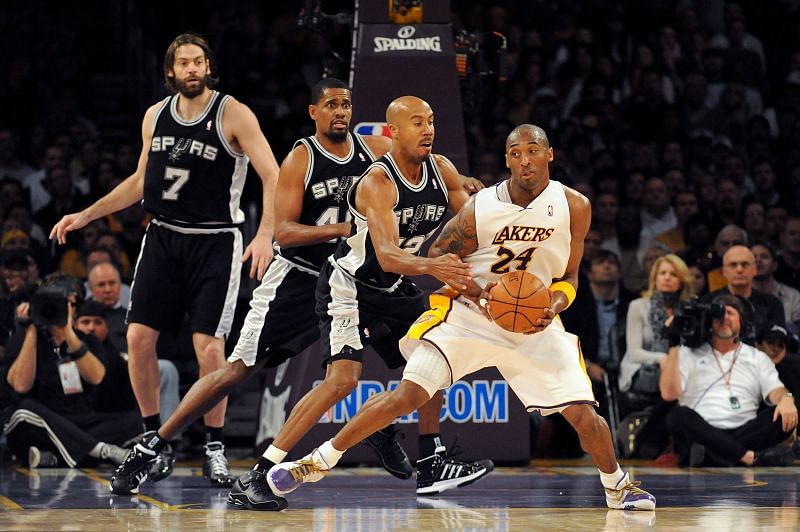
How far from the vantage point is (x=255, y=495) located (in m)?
5.77

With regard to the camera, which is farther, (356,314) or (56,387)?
(56,387)

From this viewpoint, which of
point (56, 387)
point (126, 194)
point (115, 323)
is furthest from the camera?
point (115, 323)

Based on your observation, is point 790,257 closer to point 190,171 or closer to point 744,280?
point 744,280

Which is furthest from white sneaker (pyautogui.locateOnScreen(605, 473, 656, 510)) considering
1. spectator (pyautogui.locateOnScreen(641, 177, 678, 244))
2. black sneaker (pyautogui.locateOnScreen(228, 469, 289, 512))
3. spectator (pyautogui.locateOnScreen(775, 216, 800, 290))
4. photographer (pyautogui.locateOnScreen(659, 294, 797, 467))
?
spectator (pyautogui.locateOnScreen(641, 177, 678, 244))

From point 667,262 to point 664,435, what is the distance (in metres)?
1.22

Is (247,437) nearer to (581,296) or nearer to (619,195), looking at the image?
(581,296)

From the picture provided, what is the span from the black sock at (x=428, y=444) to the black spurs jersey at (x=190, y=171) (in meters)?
1.56

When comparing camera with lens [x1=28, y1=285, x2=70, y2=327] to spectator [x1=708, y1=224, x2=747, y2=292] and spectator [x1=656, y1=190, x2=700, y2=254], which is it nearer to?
spectator [x1=708, y1=224, x2=747, y2=292]

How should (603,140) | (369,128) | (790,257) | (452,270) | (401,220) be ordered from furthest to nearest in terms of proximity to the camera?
(603,140), (790,257), (369,128), (401,220), (452,270)

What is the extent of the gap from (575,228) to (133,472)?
2.54 metres

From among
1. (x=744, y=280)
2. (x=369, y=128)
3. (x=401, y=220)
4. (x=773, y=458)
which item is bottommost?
(x=773, y=458)

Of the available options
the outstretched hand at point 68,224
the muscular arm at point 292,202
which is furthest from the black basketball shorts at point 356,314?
the outstretched hand at point 68,224

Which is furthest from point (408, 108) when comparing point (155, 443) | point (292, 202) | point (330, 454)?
point (155, 443)

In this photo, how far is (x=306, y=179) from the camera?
21.6 feet
